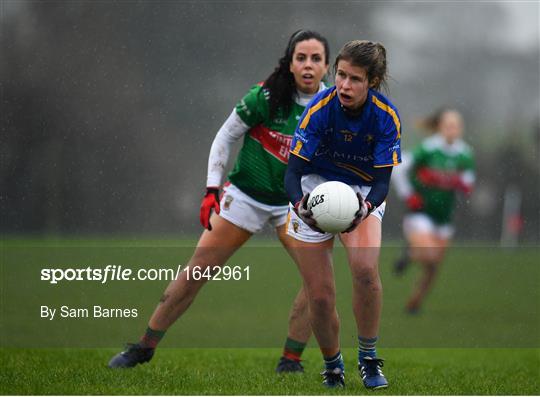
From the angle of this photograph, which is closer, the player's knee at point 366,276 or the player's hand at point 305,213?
the player's hand at point 305,213

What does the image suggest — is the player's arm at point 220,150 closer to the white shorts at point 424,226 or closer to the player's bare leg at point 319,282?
the player's bare leg at point 319,282

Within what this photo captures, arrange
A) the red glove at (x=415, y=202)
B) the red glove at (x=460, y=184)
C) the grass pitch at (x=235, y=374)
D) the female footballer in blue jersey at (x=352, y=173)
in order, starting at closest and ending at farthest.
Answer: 1. the female footballer in blue jersey at (x=352, y=173)
2. the grass pitch at (x=235, y=374)
3. the red glove at (x=415, y=202)
4. the red glove at (x=460, y=184)

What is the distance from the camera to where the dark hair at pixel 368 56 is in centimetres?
436

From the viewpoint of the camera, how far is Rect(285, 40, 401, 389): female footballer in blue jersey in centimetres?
441

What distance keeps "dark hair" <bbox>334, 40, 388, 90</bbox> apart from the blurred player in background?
532cm

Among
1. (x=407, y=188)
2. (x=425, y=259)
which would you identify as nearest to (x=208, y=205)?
(x=425, y=259)

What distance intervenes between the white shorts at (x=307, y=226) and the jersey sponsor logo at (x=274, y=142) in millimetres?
524

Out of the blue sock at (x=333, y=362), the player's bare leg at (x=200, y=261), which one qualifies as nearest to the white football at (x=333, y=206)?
the blue sock at (x=333, y=362)

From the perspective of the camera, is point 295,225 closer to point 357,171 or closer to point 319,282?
point 319,282

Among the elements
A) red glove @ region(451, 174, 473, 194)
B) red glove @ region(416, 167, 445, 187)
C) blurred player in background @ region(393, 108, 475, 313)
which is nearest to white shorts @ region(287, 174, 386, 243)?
blurred player in background @ region(393, 108, 475, 313)

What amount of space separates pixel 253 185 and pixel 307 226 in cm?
82

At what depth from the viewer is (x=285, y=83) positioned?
17.2 ft

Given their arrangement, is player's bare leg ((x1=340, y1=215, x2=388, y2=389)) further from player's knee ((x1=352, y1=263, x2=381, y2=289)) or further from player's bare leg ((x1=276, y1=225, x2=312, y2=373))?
player's bare leg ((x1=276, y1=225, x2=312, y2=373))

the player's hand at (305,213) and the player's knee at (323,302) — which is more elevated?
the player's hand at (305,213)
